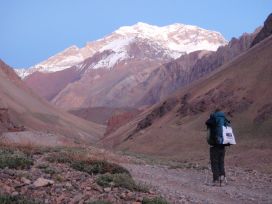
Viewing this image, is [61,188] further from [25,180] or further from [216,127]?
[216,127]

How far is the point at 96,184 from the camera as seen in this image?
27.2 ft

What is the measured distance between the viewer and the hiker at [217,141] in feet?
39.3

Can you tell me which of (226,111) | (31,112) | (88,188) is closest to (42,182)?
(88,188)

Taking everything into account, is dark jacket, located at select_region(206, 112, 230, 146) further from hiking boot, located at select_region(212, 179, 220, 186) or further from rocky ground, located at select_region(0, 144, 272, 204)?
rocky ground, located at select_region(0, 144, 272, 204)

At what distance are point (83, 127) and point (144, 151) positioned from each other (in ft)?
159

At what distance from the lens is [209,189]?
438 inches

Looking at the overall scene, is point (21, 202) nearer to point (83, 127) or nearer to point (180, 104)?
point (180, 104)

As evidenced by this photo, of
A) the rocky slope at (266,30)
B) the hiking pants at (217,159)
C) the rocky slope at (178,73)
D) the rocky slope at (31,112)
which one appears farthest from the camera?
the rocky slope at (178,73)

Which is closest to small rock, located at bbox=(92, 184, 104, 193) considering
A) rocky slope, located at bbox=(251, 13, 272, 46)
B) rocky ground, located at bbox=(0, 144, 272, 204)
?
rocky ground, located at bbox=(0, 144, 272, 204)

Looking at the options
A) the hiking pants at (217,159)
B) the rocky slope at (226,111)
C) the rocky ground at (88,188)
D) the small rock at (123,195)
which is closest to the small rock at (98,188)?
the rocky ground at (88,188)

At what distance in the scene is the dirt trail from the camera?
9461mm

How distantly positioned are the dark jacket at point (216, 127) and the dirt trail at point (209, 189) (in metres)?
0.95

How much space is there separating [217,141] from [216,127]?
297mm

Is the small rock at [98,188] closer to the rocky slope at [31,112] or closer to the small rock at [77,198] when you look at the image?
the small rock at [77,198]
